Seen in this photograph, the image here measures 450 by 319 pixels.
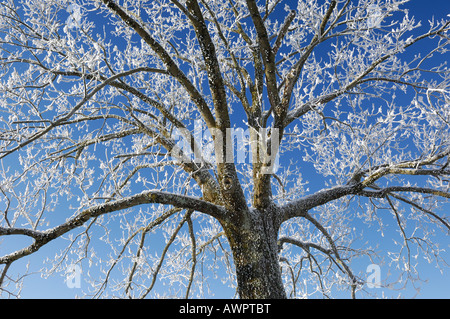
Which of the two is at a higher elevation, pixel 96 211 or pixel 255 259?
pixel 96 211

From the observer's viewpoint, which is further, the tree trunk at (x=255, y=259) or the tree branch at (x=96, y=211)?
the tree trunk at (x=255, y=259)

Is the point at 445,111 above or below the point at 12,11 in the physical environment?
below

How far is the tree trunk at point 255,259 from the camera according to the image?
4.19 meters

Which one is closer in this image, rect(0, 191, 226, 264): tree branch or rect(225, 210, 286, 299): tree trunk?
rect(0, 191, 226, 264): tree branch

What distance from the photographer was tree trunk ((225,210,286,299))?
4188 millimetres

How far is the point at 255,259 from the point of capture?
4281mm

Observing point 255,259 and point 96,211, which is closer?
point 96,211

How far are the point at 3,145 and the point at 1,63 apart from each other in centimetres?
124

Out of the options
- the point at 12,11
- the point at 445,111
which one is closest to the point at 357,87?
the point at 445,111
